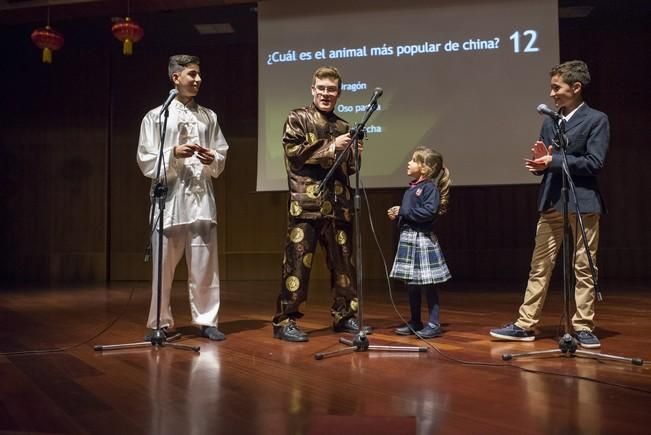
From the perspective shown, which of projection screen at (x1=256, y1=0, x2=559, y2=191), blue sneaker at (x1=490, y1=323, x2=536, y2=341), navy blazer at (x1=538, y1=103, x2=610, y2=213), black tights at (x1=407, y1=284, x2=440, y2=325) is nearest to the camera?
navy blazer at (x1=538, y1=103, x2=610, y2=213)

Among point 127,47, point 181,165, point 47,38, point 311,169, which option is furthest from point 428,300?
point 47,38

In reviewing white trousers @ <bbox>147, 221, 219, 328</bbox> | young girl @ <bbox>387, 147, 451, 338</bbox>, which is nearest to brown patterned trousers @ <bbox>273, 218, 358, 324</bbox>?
young girl @ <bbox>387, 147, 451, 338</bbox>

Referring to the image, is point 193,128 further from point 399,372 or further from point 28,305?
point 28,305

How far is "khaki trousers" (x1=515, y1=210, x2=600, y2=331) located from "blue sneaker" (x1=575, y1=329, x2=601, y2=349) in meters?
0.03

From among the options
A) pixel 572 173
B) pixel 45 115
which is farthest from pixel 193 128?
pixel 45 115

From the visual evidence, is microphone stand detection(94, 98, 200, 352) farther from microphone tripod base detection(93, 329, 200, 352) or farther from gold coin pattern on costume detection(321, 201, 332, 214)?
gold coin pattern on costume detection(321, 201, 332, 214)

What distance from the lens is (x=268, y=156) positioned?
535cm

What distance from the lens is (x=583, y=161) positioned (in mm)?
2637

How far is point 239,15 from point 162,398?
549cm

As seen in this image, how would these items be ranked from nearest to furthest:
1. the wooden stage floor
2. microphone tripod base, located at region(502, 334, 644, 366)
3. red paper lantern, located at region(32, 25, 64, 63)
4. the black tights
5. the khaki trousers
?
the wooden stage floor
microphone tripod base, located at region(502, 334, 644, 366)
the khaki trousers
the black tights
red paper lantern, located at region(32, 25, 64, 63)

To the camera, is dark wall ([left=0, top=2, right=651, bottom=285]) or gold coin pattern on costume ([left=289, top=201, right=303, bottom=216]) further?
dark wall ([left=0, top=2, right=651, bottom=285])

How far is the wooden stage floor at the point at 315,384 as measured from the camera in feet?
5.32

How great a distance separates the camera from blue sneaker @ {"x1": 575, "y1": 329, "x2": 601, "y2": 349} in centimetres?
266

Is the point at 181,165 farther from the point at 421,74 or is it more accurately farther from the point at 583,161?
the point at 421,74
